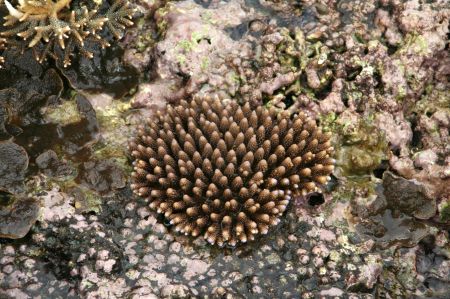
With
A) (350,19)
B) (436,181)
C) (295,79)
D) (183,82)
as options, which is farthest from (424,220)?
(183,82)

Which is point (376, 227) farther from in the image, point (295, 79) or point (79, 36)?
point (79, 36)

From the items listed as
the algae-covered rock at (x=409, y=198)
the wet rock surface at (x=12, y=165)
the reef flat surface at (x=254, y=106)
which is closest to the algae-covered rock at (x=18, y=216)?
the reef flat surface at (x=254, y=106)

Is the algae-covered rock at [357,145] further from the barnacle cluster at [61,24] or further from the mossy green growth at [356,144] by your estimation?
the barnacle cluster at [61,24]

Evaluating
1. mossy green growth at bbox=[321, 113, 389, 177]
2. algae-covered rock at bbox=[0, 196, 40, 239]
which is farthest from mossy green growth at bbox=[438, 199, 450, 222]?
algae-covered rock at bbox=[0, 196, 40, 239]

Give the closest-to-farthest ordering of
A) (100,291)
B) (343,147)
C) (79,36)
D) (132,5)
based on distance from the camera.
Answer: (100,291) → (79,36) → (343,147) → (132,5)

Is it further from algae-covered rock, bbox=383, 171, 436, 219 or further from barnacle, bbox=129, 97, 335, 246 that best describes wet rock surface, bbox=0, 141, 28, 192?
algae-covered rock, bbox=383, 171, 436, 219

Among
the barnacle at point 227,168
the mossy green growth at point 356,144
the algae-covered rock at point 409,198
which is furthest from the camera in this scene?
the mossy green growth at point 356,144

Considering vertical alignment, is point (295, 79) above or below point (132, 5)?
below

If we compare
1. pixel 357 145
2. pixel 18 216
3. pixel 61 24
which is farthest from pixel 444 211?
pixel 61 24
